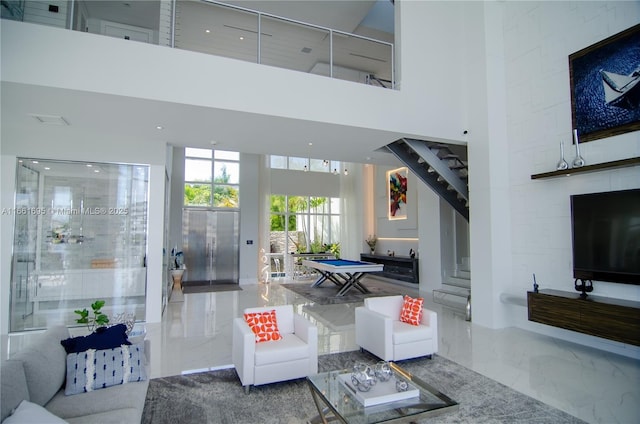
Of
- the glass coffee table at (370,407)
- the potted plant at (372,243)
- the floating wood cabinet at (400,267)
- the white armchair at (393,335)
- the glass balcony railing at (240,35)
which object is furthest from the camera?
the potted plant at (372,243)

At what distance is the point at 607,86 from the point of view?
15.7 feet

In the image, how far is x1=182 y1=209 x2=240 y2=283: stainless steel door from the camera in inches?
426

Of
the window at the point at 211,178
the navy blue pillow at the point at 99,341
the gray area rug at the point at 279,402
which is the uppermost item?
the window at the point at 211,178

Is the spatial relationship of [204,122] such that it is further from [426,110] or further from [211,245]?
[211,245]

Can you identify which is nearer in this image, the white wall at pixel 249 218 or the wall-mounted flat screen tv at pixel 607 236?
the wall-mounted flat screen tv at pixel 607 236

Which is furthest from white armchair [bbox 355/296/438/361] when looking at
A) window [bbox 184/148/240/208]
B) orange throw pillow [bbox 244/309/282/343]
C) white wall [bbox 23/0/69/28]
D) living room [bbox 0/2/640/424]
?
window [bbox 184/148/240/208]

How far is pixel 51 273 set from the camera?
5883 millimetres

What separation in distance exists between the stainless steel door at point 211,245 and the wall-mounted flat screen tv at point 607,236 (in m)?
8.83

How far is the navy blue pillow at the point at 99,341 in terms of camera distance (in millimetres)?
2857

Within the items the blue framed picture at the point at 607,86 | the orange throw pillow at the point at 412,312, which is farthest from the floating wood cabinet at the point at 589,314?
the blue framed picture at the point at 607,86

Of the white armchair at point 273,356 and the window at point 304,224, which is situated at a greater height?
the window at point 304,224

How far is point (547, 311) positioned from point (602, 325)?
711 millimetres

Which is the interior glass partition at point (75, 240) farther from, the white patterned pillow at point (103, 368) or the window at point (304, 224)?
the window at point (304, 224)

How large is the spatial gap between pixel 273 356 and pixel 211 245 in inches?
315
